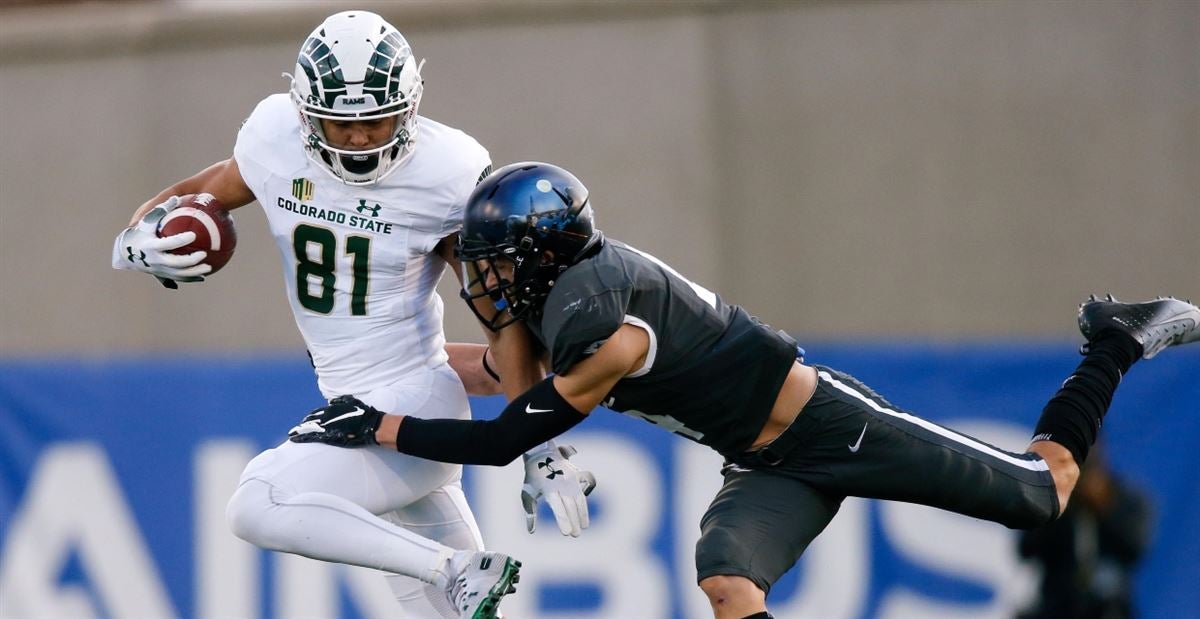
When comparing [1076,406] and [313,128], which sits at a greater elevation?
[313,128]

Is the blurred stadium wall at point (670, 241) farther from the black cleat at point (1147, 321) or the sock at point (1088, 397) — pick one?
the sock at point (1088, 397)

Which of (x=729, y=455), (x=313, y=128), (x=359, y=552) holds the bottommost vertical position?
(x=359, y=552)

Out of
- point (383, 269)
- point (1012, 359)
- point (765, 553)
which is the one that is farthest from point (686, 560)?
point (383, 269)

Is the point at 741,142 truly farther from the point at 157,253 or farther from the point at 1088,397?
the point at 157,253

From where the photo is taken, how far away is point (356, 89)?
402cm

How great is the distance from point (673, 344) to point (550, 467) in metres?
0.50

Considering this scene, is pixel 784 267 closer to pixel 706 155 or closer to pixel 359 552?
pixel 706 155

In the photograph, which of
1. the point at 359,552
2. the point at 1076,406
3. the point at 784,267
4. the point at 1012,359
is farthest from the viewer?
the point at 784,267

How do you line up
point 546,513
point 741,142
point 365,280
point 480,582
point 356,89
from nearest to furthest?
point 480,582
point 356,89
point 365,280
point 546,513
point 741,142

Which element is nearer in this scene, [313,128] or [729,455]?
[313,128]

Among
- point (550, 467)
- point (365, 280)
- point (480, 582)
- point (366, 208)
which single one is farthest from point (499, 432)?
point (366, 208)

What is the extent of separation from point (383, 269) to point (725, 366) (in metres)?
1.02

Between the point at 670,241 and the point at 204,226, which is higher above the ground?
the point at 204,226

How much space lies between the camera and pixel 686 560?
619 cm
